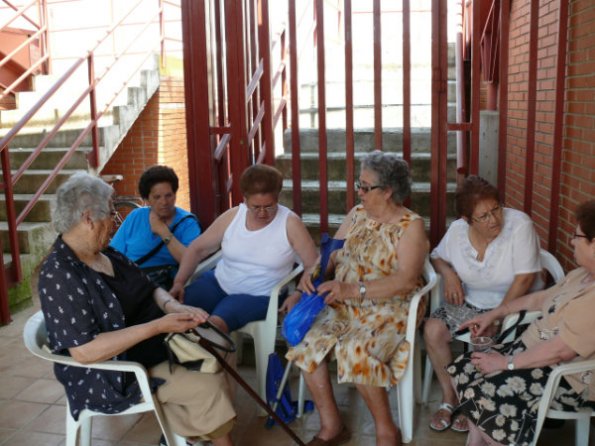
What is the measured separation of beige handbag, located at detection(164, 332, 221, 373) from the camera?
90.6 inches

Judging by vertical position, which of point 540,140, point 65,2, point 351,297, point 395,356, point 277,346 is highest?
point 65,2

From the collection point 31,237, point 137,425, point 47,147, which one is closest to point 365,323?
point 137,425

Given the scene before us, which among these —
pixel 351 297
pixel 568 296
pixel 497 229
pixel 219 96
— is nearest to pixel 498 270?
pixel 497 229

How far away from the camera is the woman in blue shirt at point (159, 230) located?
3342 millimetres

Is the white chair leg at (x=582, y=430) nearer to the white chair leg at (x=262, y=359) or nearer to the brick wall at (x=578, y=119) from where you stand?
the brick wall at (x=578, y=119)

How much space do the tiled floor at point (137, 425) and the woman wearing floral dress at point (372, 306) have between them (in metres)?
0.17

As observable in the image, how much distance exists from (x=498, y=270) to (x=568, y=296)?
0.48 meters

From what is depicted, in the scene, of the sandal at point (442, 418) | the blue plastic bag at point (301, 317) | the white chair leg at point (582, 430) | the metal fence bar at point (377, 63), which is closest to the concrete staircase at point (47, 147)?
the blue plastic bag at point (301, 317)

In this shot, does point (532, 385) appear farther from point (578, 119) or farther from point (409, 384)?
point (578, 119)

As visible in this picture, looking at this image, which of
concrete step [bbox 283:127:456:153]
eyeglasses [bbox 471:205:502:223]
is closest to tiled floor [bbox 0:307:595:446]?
eyeglasses [bbox 471:205:502:223]

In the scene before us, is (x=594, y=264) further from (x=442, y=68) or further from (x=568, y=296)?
(x=442, y=68)

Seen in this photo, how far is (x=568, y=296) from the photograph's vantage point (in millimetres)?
2373

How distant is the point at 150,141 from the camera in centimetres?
779

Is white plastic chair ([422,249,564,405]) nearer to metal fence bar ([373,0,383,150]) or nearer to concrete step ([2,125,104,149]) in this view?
metal fence bar ([373,0,383,150])
